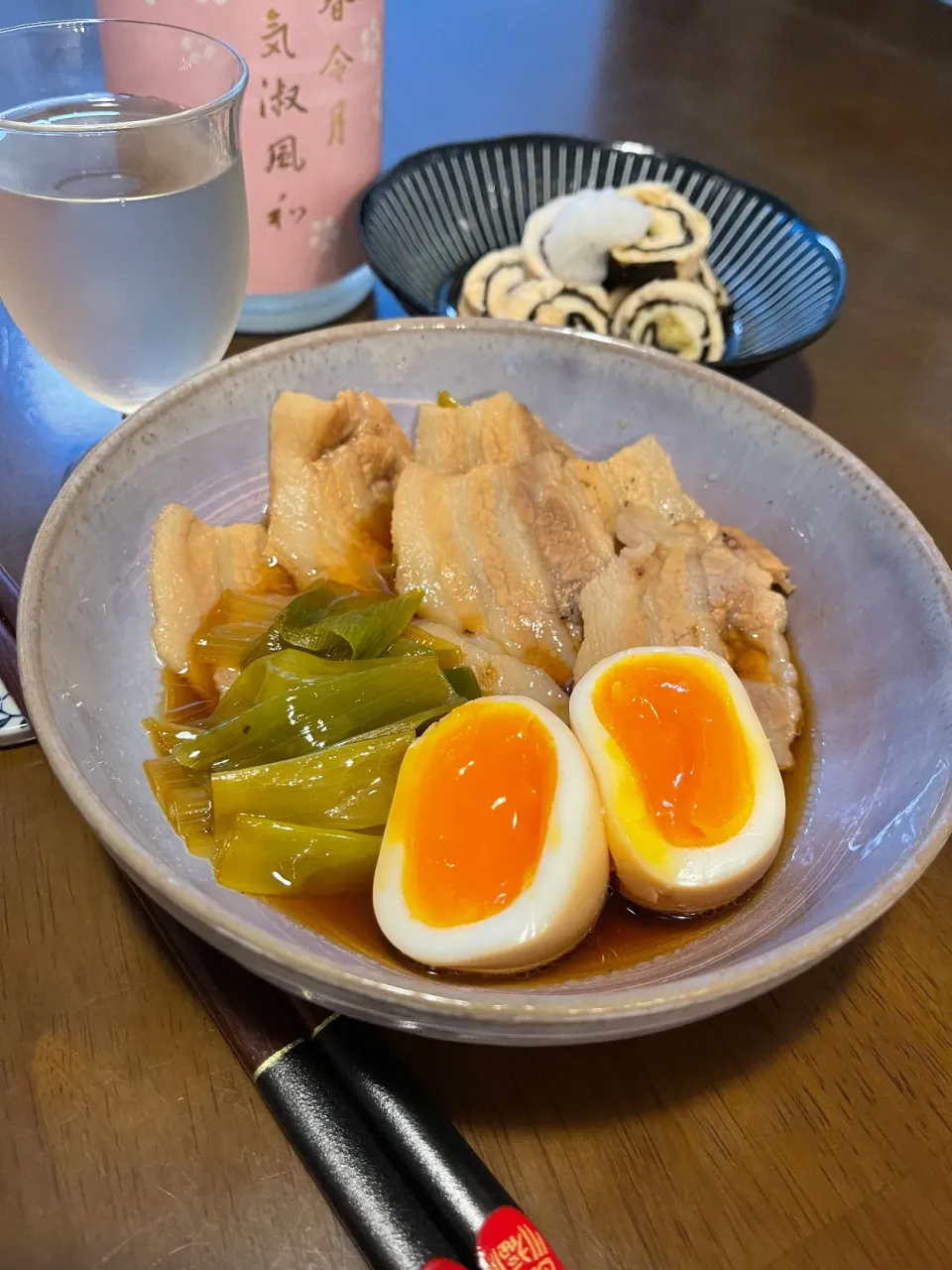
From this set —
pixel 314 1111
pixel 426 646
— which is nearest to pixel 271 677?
pixel 426 646

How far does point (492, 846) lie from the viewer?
112cm

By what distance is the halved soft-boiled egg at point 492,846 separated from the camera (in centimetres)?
106

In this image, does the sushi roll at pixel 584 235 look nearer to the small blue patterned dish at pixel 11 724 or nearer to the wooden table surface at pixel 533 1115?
the wooden table surface at pixel 533 1115

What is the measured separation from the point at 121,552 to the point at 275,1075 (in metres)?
0.82

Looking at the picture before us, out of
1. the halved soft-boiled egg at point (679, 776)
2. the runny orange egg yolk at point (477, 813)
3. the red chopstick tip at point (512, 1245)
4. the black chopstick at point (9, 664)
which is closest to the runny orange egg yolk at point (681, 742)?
the halved soft-boiled egg at point (679, 776)

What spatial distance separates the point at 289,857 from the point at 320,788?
0.33 feet

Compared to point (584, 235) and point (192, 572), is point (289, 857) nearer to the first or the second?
point (192, 572)

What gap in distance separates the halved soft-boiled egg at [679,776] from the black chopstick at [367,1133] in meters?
0.39

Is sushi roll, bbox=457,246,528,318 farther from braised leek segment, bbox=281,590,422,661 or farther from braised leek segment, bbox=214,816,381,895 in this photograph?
braised leek segment, bbox=214,816,381,895

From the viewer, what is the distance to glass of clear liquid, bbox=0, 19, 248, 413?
4.75 feet

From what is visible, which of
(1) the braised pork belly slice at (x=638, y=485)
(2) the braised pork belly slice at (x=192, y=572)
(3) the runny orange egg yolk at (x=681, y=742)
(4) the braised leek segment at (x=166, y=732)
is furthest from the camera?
(1) the braised pork belly slice at (x=638, y=485)

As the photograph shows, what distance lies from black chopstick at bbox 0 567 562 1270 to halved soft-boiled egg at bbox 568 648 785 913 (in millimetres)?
395

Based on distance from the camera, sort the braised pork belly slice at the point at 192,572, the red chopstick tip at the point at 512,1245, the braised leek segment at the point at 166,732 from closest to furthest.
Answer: the red chopstick tip at the point at 512,1245 → the braised leek segment at the point at 166,732 → the braised pork belly slice at the point at 192,572

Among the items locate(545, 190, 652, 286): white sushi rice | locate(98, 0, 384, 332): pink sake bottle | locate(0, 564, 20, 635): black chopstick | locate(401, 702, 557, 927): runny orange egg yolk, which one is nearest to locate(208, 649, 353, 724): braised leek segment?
locate(401, 702, 557, 927): runny orange egg yolk
